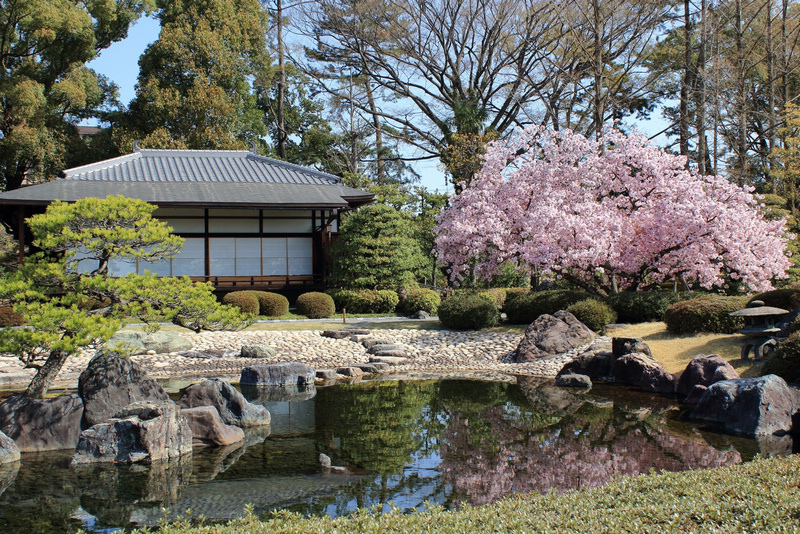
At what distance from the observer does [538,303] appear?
16.5 m

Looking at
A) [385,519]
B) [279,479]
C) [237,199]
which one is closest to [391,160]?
[237,199]

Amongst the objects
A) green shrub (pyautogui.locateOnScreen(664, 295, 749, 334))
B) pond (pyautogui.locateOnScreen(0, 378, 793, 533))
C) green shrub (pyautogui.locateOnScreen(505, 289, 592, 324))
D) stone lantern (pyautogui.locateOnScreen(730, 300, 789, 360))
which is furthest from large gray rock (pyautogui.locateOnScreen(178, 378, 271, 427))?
green shrub (pyautogui.locateOnScreen(505, 289, 592, 324))

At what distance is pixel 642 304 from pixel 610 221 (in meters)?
1.99

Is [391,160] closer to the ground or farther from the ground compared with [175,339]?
farther from the ground

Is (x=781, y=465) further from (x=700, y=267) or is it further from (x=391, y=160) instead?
(x=391, y=160)

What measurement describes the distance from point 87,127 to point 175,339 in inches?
1810

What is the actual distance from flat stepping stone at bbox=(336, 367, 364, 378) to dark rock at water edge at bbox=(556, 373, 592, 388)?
12.3 feet

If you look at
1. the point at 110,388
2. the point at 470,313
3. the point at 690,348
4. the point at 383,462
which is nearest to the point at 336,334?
the point at 470,313

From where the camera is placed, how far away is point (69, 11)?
28.2 metres

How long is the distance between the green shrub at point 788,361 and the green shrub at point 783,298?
3.38m

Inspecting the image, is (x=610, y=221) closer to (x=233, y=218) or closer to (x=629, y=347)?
(x=629, y=347)

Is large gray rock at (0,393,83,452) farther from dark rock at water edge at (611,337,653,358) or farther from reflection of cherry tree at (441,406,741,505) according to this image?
dark rock at water edge at (611,337,653,358)

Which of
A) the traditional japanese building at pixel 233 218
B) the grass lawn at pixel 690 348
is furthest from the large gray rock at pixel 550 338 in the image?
the traditional japanese building at pixel 233 218

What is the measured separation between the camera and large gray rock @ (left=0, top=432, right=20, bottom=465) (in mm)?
7344
